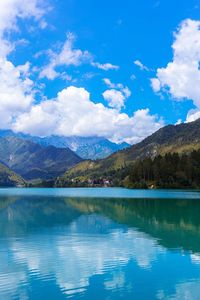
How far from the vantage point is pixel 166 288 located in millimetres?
29625

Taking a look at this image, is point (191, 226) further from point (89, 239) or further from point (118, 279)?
point (118, 279)

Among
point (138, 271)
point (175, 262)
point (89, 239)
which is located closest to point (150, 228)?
point (89, 239)

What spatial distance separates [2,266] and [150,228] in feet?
107

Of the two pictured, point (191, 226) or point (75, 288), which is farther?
point (191, 226)

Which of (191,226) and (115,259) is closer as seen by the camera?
→ (115,259)

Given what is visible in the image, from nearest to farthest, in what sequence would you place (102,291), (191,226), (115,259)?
1. (102,291)
2. (115,259)
3. (191,226)

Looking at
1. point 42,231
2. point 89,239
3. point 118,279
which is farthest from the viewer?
point 42,231

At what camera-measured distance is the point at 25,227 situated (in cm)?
6875

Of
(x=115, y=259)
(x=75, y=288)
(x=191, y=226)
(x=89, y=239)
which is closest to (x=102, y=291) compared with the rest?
(x=75, y=288)

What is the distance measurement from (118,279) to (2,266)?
12029 mm

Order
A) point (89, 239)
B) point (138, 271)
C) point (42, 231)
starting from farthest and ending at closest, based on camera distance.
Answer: point (42, 231)
point (89, 239)
point (138, 271)

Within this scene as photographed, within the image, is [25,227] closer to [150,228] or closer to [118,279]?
[150,228]

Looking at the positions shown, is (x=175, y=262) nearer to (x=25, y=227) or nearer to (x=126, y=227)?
(x=126, y=227)

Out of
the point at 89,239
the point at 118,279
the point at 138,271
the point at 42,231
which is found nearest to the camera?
the point at 118,279
